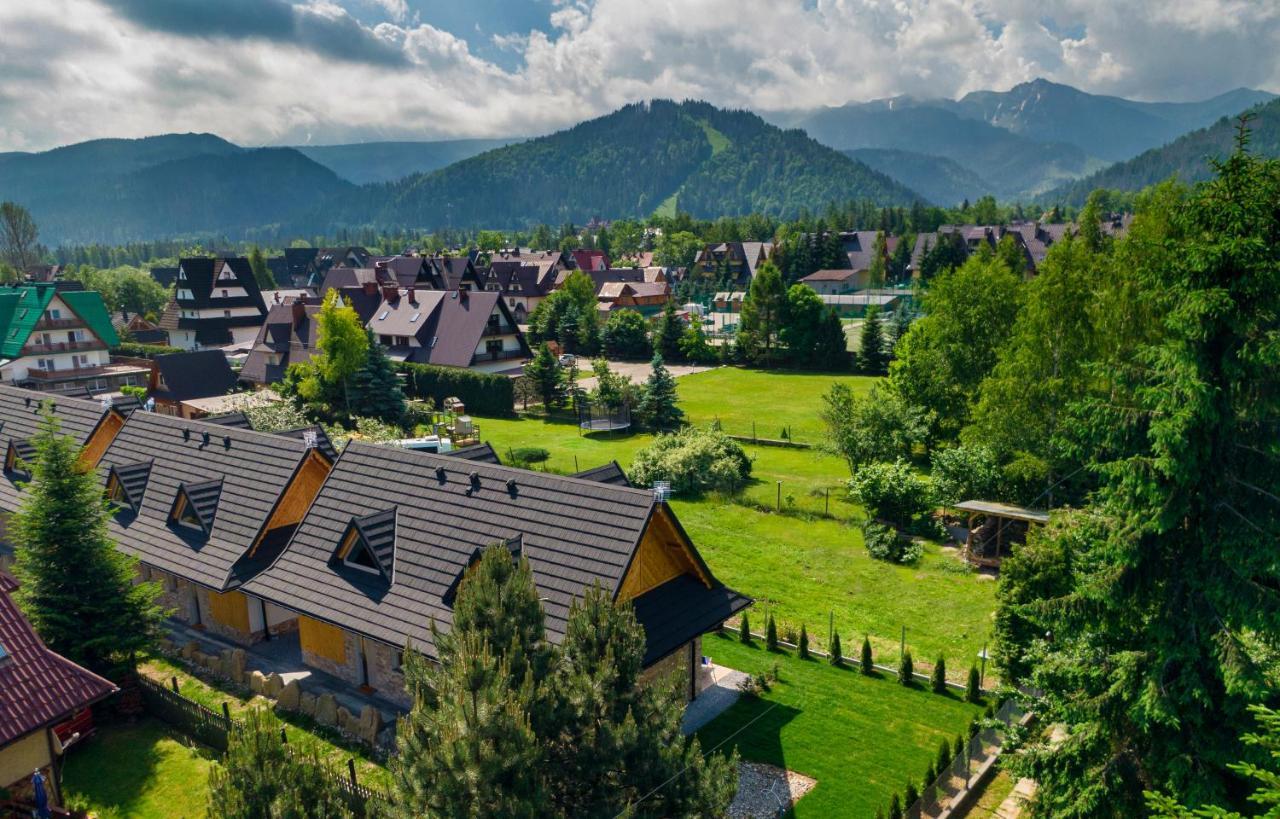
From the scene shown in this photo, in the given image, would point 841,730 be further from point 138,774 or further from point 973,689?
point 138,774

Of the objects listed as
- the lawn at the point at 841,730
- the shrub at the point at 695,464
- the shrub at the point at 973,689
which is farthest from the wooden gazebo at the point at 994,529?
the shrub at the point at 695,464

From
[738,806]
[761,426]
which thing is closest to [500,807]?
[738,806]

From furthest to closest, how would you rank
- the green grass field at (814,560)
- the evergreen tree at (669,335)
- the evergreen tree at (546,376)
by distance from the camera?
1. the evergreen tree at (669,335)
2. the evergreen tree at (546,376)
3. the green grass field at (814,560)

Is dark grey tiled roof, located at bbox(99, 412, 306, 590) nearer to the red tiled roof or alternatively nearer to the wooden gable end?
the red tiled roof

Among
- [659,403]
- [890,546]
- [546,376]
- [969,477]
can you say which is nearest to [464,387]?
[546,376]

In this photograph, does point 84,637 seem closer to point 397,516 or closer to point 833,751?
point 397,516

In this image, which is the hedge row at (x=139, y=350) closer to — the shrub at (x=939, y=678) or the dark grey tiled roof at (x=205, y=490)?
the dark grey tiled roof at (x=205, y=490)

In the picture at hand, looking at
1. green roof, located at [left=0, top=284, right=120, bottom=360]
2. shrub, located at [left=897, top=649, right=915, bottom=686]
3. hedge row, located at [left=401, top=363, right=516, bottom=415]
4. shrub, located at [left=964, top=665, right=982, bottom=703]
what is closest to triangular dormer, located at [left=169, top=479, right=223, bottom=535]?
shrub, located at [left=897, top=649, right=915, bottom=686]
